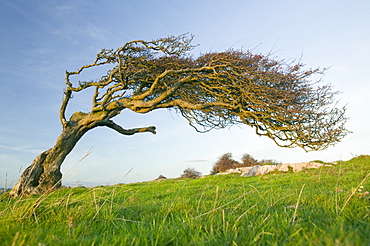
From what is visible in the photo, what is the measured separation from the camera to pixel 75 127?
13266 mm

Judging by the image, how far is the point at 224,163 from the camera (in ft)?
88.9

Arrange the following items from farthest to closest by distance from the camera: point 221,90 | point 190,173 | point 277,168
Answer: point 190,173 → point 277,168 → point 221,90

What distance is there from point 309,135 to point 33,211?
30.8 ft

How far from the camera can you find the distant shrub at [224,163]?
88.0 feet

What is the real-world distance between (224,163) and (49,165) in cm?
1784

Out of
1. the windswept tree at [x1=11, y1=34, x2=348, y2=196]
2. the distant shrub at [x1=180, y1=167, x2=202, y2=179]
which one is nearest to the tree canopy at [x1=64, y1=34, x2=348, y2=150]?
the windswept tree at [x1=11, y1=34, x2=348, y2=196]

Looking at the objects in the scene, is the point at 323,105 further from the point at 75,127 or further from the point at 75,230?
the point at 75,127

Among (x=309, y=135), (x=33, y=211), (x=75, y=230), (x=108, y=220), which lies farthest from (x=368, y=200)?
(x=309, y=135)

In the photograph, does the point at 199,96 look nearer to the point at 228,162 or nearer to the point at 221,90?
the point at 221,90

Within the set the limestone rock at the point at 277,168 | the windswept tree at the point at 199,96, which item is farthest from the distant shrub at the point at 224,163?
the windswept tree at the point at 199,96

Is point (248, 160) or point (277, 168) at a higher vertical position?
point (248, 160)

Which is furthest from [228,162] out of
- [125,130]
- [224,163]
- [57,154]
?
[57,154]

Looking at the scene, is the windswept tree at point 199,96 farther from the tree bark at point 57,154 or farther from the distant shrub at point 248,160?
the distant shrub at point 248,160

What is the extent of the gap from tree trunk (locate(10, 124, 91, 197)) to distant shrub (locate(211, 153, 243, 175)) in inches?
661
